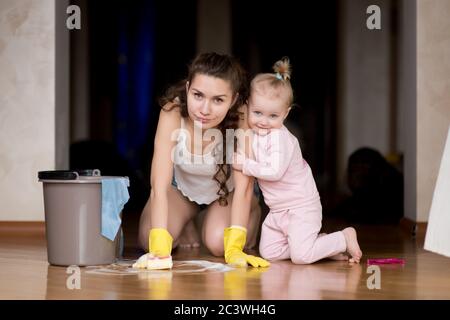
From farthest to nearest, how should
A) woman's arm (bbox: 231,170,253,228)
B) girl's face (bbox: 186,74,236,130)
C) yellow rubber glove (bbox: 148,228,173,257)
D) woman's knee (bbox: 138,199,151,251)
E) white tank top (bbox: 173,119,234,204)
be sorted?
woman's knee (bbox: 138,199,151,251)
white tank top (bbox: 173,119,234,204)
woman's arm (bbox: 231,170,253,228)
girl's face (bbox: 186,74,236,130)
yellow rubber glove (bbox: 148,228,173,257)

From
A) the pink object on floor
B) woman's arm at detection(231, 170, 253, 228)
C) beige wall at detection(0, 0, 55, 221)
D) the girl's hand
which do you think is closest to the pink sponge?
woman's arm at detection(231, 170, 253, 228)

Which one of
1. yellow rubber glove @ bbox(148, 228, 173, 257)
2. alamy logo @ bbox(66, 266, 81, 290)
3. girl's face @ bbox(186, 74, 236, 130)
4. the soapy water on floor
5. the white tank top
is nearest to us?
alamy logo @ bbox(66, 266, 81, 290)

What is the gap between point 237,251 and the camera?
2.94 metres

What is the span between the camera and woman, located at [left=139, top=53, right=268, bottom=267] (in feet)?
9.48

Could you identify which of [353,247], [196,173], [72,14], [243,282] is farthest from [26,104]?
[243,282]

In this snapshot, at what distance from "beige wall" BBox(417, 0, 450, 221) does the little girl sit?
3.93 ft

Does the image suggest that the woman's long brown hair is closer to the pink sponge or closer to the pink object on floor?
the pink sponge

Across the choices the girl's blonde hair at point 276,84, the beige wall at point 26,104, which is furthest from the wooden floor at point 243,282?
the beige wall at point 26,104

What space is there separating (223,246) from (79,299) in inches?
45.7

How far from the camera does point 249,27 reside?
33.3 ft

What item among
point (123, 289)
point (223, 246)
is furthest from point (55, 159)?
point (123, 289)

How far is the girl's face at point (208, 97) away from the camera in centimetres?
288

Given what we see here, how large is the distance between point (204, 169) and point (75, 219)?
25.0 inches
